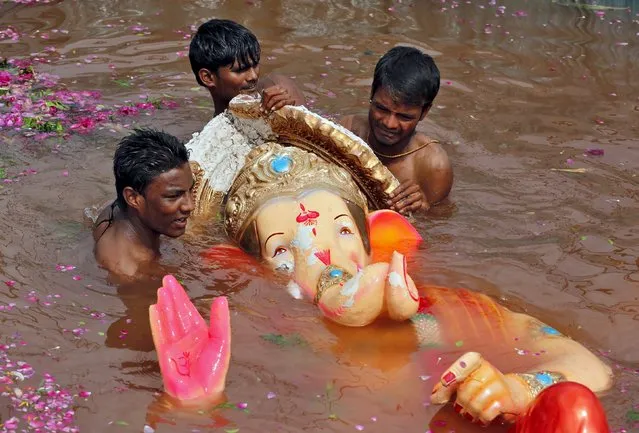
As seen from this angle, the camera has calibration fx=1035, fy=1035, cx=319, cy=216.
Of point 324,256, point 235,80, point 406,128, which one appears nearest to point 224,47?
point 235,80

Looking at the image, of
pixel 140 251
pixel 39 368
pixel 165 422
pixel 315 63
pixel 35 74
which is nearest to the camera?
pixel 165 422

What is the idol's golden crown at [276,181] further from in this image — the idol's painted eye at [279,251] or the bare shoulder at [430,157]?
the bare shoulder at [430,157]

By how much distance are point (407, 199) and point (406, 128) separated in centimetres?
51

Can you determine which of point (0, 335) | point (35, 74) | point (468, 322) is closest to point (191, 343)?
point (0, 335)

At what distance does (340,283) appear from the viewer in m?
5.05

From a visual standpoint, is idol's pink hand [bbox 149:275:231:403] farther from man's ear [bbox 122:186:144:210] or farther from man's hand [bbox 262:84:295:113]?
man's hand [bbox 262:84:295:113]

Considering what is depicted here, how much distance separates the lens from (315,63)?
9172 mm

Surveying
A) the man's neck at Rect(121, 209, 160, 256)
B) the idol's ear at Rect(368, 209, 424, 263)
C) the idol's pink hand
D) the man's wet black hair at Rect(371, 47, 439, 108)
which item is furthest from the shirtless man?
the idol's pink hand

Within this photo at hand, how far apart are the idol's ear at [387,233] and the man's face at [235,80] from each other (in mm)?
1465

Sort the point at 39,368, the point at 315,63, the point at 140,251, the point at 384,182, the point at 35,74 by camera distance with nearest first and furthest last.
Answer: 1. the point at 39,368
2. the point at 140,251
3. the point at 384,182
4. the point at 35,74
5. the point at 315,63

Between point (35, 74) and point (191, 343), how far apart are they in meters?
4.66

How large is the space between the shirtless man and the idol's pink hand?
191 cm

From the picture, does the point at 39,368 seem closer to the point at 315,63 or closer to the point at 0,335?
the point at 0,335

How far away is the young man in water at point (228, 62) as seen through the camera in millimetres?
6758
